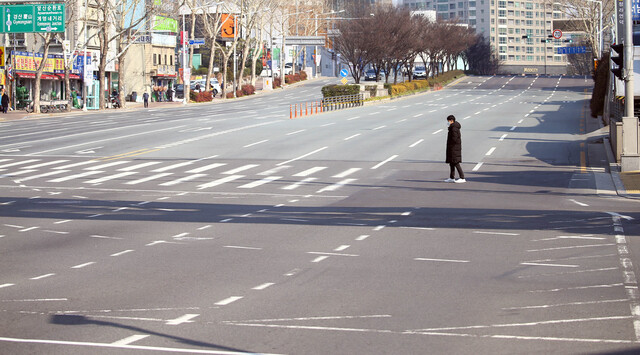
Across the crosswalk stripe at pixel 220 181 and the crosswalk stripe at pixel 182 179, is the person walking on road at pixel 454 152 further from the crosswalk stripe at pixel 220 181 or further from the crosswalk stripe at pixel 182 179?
the crosswalk stripe at pixel 182 179

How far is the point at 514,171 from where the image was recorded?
26641 mm

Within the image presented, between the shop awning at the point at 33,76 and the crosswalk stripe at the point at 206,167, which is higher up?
the shop awning at the point at 33,76

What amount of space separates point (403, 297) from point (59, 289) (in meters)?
4.07

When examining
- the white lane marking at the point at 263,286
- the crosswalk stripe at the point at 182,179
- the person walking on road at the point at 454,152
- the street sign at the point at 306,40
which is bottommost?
the white lane marking at the point at 263,286

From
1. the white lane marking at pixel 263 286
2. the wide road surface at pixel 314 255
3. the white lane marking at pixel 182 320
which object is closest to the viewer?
the wide road surface at pixel 314 255

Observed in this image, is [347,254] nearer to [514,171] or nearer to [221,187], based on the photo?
[221,187]

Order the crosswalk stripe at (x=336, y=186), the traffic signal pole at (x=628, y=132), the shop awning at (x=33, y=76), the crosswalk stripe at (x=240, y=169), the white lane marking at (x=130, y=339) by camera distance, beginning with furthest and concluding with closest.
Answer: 1. the shop awning at (x=33, y=76)
2. the crosswalk stripe at (x=240, y=169)
3. the traffic signal pole at (x=628, y=132)
4. the crosswalk stripe at (x=336, y=186)
5. the white lane marking at (x=130, y=339)

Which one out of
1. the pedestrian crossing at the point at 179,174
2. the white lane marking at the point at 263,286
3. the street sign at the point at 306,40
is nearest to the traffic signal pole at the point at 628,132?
the pedestrian crossing at the point at 179,174

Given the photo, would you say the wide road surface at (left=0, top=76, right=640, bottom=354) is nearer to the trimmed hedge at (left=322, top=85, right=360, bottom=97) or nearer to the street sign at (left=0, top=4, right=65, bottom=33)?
the street sign at (left=0, top=4, right=65, bottom=33)

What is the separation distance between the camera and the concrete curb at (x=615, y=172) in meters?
20.6

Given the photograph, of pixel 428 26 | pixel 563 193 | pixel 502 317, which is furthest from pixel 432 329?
pixel 428 26

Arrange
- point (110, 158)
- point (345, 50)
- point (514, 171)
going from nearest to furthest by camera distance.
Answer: point (514, 171) < point (110, 158) < point (345, 50)

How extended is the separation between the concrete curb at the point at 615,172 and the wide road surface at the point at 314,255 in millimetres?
399

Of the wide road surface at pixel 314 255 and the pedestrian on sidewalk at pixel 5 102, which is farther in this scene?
the pedestrian on sidewalk at pixel 5 102
